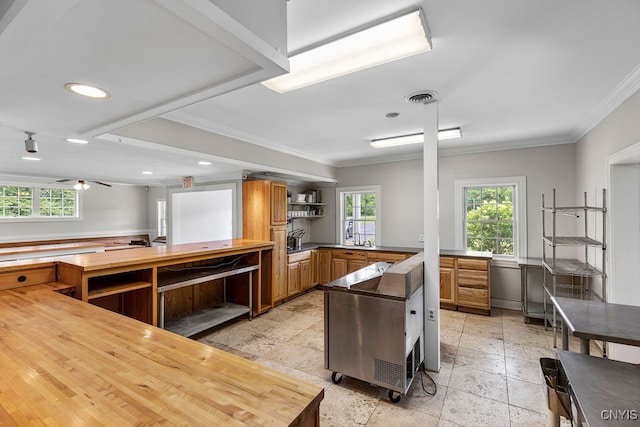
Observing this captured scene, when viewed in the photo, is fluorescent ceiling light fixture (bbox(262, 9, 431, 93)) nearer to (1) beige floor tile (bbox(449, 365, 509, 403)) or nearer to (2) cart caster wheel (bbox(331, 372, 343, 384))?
(2) cart caster wheel (bbox(331, 372, 343, 384))

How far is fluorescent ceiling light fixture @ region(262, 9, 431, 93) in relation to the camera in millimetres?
1604

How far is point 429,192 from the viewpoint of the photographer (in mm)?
2719

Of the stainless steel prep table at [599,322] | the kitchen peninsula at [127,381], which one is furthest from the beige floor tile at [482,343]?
the kitchen peninsula at [127,381]

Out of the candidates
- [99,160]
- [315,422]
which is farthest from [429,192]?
[99,160]

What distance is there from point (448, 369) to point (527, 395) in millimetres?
615

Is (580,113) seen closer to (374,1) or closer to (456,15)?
(456,15)

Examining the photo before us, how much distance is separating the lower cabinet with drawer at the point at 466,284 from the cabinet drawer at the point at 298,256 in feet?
7.49

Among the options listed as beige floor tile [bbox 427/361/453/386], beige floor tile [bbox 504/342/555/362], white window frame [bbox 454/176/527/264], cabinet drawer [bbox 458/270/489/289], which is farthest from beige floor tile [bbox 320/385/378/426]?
white window frame [bbox 454/176/527/264]

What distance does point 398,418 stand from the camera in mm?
2109

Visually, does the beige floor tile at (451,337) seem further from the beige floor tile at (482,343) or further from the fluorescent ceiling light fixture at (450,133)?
the fluorescent ceiling light fixture at (450,133)

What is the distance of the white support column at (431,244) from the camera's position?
2.69 meters

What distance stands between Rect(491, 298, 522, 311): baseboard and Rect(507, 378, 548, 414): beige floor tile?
6.94 ft

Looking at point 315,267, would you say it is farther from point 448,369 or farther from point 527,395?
point 527,395

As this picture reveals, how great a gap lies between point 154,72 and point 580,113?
3999mm
